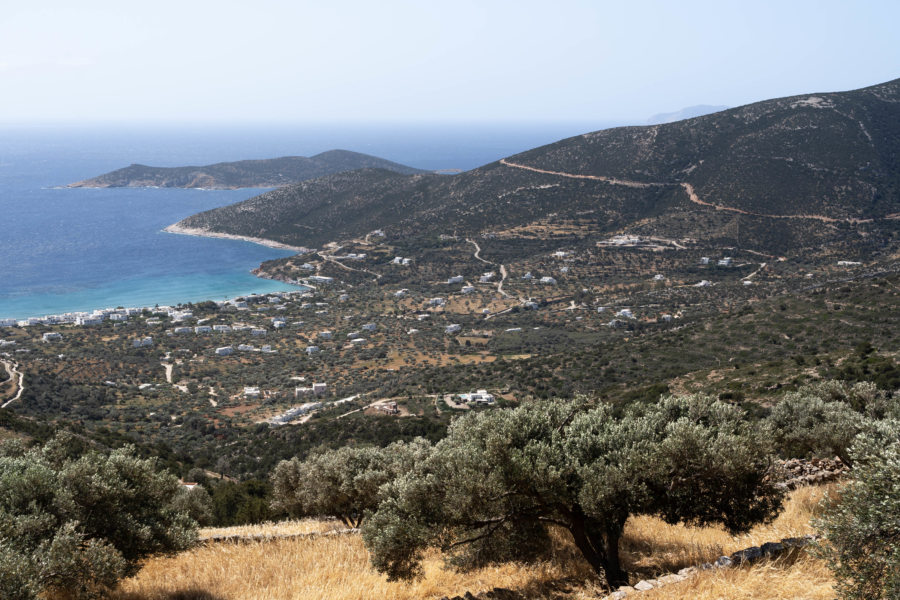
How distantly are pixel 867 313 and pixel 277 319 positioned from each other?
53.9 metres

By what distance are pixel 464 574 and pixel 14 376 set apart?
150ft

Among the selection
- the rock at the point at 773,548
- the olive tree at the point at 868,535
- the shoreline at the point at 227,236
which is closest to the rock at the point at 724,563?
the rock at the point at 773,548

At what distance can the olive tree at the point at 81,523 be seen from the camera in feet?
22.5

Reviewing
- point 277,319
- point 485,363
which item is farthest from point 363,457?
point 277,319

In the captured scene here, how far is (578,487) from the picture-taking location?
302 inches

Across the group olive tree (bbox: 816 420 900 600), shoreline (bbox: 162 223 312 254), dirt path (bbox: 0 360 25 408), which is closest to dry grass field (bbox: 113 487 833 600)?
olive tree (bbox: 816 420 900 600)

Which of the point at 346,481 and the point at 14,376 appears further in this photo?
the point at 14,376

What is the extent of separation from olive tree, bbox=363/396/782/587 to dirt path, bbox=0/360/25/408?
37439mm

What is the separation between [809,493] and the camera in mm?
12461

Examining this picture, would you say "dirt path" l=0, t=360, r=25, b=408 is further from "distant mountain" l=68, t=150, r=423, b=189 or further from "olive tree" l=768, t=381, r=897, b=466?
"distant mountain" l=68, t=150, r=423, b=189

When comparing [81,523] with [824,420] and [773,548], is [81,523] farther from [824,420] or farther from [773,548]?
[824,420]

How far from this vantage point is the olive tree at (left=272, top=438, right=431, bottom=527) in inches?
548

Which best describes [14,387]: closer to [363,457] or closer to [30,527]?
[363,457]

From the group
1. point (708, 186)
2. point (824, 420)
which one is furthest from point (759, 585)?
point (708, 186)
